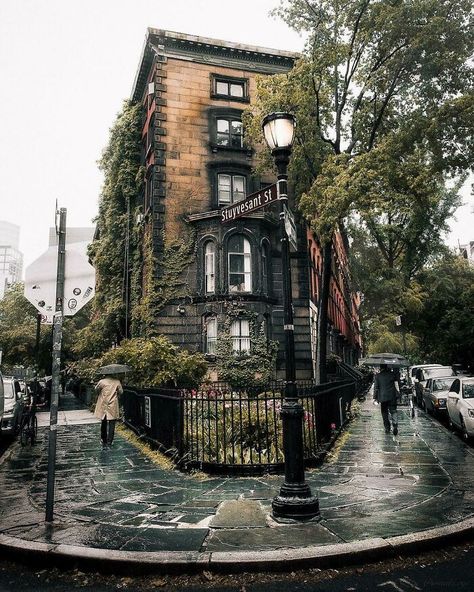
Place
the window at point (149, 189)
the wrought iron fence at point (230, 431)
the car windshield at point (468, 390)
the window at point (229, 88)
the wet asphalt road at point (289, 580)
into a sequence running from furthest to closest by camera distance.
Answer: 1. the window at point (229, 88)
2. the window at point (149, 189)
3. the car windshield at point (468, 390)
4. the wrought iron fence at point (230, 431)
5. the wet asphalt road at point (289, 580)

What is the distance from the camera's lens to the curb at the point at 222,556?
4.19 metres

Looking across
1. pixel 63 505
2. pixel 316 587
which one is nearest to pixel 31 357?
pixel 63 505

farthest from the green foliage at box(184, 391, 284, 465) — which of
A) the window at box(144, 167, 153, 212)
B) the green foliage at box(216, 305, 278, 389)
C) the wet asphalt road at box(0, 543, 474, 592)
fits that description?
the window at box(144, 167, 153, 212)

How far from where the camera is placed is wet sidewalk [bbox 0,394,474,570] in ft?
14.4

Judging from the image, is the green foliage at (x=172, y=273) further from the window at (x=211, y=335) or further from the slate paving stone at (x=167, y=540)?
the slate paving stone at (x=167, y=540)

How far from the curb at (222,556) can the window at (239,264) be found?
17133 mm

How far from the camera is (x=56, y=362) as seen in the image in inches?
217

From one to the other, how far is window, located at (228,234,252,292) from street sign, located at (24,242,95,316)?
1556 centimetres

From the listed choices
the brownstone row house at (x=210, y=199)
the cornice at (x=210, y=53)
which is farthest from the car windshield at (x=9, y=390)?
the cornice at (x=210, y=53)

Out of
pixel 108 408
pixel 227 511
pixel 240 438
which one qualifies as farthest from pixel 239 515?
pixel 108 408

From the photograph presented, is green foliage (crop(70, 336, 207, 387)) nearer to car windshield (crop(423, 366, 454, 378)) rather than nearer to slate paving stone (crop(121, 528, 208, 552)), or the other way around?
slate paving stone (crop(121, 528, 208, 552))

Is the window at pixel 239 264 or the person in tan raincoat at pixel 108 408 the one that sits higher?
the window at pixel 239 264

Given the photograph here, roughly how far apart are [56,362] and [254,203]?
123 inches

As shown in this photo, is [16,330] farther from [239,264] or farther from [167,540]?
[167,540]
